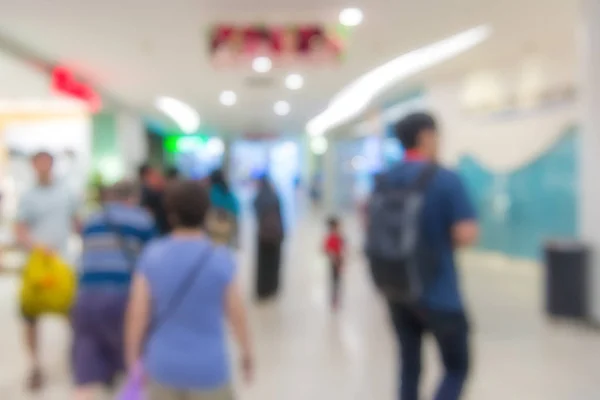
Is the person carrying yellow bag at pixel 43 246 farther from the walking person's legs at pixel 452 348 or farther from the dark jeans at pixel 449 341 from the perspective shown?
the walking person's legs at pixel 452 348

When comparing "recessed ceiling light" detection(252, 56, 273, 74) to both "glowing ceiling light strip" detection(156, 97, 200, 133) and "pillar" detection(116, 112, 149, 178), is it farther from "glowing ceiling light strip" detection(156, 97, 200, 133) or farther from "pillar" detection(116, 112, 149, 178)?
"pillar" detection(116, 112, 149, 178)

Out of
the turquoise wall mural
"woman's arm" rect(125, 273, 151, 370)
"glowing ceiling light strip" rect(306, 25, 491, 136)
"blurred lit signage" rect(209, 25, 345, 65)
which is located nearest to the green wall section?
"glowing ceiling light strip" rect(306, 25, 491, 136)

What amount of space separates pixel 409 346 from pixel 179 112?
1927 centimetres

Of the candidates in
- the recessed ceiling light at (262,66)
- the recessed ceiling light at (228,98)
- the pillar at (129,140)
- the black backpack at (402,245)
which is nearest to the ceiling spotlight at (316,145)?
the pillar at (129,140)

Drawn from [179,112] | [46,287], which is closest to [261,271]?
[46,287]

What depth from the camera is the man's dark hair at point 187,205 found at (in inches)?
98.4

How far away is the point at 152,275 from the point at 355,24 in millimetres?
A: 6695

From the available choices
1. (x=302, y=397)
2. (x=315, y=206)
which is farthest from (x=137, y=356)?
(x=315, y=206)

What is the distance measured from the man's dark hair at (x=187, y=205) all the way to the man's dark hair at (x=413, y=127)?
100 cm

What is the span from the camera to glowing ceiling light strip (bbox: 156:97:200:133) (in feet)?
60.6

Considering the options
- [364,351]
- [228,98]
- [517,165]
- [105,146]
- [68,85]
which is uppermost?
[228,98]

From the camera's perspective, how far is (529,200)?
442 inches

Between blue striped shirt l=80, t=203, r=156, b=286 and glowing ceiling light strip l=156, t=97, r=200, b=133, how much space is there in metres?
14.5

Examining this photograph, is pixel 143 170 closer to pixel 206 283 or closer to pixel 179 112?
pixel 206 283
